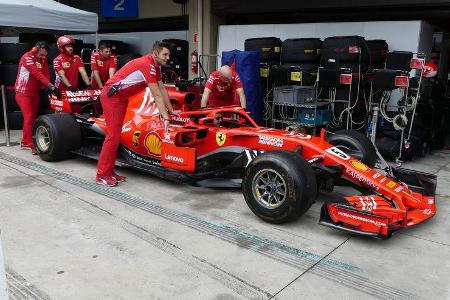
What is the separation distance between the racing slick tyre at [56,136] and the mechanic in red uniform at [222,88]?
1911 millimetres

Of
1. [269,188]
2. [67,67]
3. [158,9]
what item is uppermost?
[158,9]

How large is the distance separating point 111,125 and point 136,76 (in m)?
0.68

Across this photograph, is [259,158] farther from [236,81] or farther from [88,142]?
[88,142]

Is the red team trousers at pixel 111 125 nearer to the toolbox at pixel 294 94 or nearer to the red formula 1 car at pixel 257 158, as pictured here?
the red formula 1 car at pixel 257 158

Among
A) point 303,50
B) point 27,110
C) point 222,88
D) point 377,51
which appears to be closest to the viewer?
point 222,88

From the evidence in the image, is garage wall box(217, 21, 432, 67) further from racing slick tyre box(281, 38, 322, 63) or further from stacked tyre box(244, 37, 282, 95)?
racing slick tyre box(281, 38, 322, 63)

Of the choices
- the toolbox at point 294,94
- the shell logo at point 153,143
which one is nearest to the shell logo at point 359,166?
the shell logo at point 153,143

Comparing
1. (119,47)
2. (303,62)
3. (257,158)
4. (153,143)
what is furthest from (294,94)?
(119,47)

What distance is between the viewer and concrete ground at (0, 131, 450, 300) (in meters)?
3.13

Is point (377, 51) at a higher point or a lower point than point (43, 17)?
lower

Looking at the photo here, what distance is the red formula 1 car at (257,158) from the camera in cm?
400

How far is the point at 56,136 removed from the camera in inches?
247

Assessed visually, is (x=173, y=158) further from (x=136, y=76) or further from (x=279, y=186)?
(x=279, y=186)

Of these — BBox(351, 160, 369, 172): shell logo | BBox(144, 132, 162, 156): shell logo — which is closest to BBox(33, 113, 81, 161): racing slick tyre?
BBox(144, 132, 162, 156): shell logo
